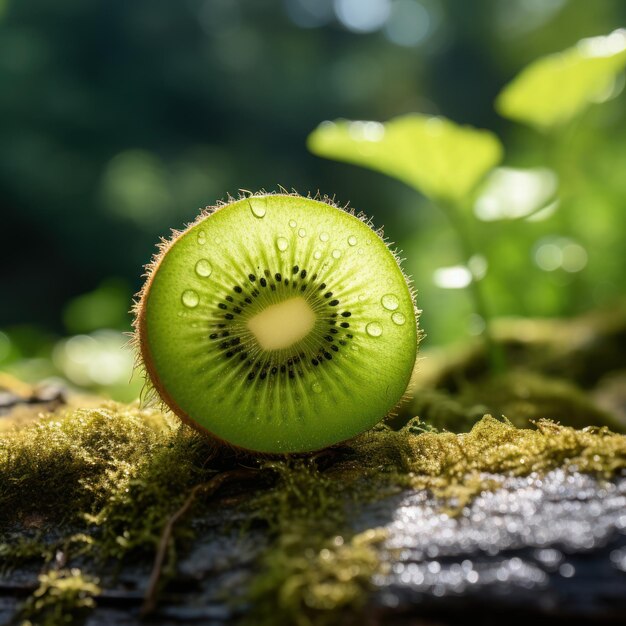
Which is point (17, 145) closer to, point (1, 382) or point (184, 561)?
point (1, 382)

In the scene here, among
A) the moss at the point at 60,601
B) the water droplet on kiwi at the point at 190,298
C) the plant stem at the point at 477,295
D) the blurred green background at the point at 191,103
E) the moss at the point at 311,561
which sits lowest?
the moss at the point at 60,601

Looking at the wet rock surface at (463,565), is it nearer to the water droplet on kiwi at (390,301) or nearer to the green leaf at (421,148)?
the water droplet on kiwi at (390,301)

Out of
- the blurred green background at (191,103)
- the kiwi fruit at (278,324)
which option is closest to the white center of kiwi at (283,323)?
the kiwi fruit at (278,324)

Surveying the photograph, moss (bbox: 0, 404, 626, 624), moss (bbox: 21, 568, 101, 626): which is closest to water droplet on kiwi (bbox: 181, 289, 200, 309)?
moss (bbox: 0, 404, 626, 624)

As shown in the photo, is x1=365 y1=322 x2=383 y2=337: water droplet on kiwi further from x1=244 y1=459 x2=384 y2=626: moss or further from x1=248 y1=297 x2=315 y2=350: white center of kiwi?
x1=244 y1=459 x2=384 y2=626: moss

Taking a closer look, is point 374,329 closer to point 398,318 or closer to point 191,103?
point 398,318

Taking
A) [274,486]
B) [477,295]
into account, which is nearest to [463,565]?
[274,486]
